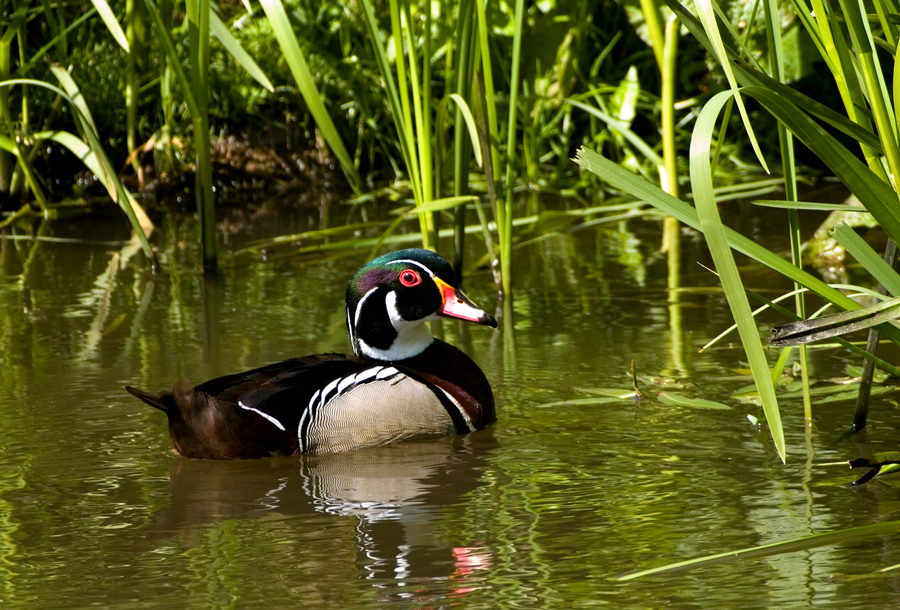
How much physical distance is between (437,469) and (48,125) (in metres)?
4.94

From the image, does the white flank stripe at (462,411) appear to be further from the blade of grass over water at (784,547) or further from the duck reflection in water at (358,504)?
the blade of grass over water at (784,547)

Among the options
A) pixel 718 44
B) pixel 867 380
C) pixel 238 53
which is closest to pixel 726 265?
pixel 718 44

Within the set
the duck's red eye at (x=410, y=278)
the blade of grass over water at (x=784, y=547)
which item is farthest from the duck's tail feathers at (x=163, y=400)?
the blade of grass over water at (x=784, y=547)

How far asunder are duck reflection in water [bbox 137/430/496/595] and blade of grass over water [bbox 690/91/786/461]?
30.9 inches

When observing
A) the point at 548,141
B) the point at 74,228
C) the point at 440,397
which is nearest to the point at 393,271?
the point at 440,397

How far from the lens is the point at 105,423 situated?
414cm

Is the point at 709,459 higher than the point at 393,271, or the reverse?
the point at 393,271

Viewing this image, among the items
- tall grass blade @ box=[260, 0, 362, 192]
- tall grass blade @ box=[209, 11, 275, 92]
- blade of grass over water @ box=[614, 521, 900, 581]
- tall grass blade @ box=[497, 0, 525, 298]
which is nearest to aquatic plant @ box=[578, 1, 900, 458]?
blade of grass over water @ box=[614, 521, 900, 581]

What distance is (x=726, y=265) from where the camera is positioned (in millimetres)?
2381

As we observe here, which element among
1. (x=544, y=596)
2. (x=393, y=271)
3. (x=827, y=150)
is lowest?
(x=544, y=596)

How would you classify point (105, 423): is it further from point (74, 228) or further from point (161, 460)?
point (74, 228)

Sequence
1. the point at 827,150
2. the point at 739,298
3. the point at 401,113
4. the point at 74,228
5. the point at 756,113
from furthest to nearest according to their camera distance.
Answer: the point at 756,113 < the point at 74,228 < the point at 401,113 < the point at 827,150 < the point at 739,298

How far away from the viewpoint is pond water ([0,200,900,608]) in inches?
110

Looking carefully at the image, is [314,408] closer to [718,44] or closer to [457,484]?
[457,484]
